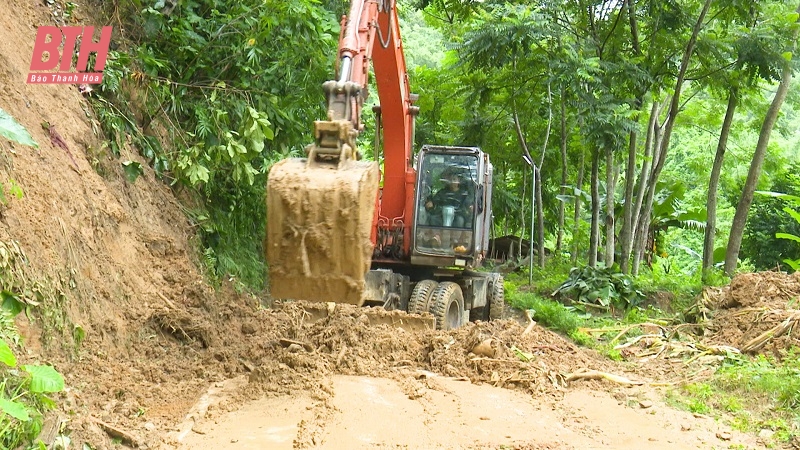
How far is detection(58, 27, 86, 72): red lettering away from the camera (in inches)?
343

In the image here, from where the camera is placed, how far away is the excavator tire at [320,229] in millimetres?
5375

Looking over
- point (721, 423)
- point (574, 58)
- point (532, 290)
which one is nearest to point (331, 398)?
point (721, 423)

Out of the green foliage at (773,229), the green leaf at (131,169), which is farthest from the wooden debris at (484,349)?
the green foliage at (773,229)

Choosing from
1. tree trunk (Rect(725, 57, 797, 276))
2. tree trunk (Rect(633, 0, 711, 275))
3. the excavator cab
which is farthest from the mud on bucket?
tree trunk (Rect(725, 57, 797, 276))

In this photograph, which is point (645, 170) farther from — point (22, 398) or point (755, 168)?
point (22, 398)

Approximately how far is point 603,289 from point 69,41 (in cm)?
882

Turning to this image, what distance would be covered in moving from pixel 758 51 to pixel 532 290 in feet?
18.9

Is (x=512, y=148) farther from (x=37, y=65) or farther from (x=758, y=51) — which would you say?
(x=37, y=65)

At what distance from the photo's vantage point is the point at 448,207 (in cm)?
1039

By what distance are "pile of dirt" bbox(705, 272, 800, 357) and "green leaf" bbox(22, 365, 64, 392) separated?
7190 mm

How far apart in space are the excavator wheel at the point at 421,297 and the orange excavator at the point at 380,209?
13 mm

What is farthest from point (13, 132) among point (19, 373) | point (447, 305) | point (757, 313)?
point (757, 313)

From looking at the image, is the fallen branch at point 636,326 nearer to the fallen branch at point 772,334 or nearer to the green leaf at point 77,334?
the fallen branch at point 772,334

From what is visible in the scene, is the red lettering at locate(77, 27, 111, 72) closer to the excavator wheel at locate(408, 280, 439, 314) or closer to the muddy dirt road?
the muddy dirt road
